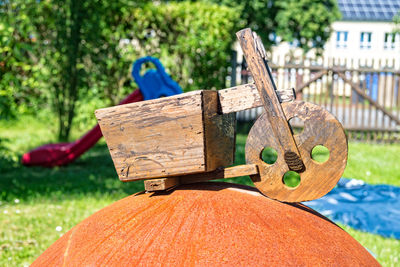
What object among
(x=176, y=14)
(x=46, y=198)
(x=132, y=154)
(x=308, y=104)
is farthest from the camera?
(x=176, y=14)

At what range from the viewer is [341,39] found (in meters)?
43.0

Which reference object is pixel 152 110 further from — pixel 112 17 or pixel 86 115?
pixel 112 17

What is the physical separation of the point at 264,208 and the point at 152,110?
2.01 feet

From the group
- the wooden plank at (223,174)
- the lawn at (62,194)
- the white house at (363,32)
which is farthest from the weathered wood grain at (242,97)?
the white house at (363,32)

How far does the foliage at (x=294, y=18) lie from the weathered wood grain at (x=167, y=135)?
90.8 feet

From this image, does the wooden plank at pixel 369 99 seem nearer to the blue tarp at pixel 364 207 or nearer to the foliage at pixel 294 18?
the blue tarp at pixel 364 207

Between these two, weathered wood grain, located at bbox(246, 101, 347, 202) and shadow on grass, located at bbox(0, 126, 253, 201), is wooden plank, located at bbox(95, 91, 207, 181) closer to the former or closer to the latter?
weathered wood grain, located at bbox(246, 101, 347, 202)

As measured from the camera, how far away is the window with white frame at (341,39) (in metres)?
42.7

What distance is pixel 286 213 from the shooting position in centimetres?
169

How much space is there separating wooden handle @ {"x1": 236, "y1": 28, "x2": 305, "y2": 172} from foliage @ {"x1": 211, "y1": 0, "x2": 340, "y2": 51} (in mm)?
27683

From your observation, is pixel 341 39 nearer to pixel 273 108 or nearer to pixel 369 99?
pixel 369 99

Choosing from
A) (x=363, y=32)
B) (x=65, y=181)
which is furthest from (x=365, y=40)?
(x=65, y=181)

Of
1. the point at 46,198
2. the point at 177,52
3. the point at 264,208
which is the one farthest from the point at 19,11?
the point at 264,208

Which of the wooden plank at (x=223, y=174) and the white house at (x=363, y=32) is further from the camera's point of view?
the white house at (x=363, y=32)
